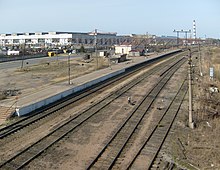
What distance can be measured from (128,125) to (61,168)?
6.61m

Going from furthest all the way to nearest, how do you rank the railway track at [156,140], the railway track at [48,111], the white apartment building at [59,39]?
the white apartment building at [59,39] < the railway track at [48,111] < the railway track at [156,140]

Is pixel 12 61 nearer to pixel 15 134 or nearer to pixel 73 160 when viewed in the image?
pixel 15 134

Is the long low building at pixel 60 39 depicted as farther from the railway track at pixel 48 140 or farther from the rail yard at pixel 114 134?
the railway track at pixel 48 140

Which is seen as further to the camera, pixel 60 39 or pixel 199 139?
pixel 60 39

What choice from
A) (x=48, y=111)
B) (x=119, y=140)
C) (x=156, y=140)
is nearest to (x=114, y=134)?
(x=119, y=140)

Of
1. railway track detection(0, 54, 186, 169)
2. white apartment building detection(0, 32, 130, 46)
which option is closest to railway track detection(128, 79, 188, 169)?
railway track detection(0, 54, 186, 169)

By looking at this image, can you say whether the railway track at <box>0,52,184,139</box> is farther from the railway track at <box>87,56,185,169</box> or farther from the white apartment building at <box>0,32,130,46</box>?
the white apartment building at <box>0,32,130,46</box>

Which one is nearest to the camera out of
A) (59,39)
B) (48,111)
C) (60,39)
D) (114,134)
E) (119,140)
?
(119,140)

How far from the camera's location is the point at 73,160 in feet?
42.1

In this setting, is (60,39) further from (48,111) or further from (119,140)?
(119,140)

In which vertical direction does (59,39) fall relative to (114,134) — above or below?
above

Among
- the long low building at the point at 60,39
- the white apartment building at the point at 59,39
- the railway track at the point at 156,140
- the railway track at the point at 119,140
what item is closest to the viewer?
the railway track at the point at 119,140

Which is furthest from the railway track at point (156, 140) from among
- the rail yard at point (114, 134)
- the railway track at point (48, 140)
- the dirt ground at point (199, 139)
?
the railway track at point (48, 140)

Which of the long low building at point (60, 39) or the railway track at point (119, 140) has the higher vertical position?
the long low building at point (60, 39)
